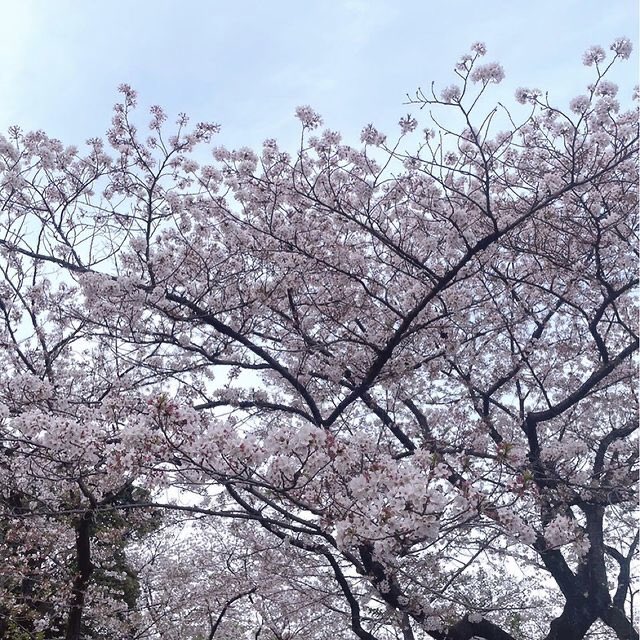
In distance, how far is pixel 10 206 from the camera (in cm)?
623

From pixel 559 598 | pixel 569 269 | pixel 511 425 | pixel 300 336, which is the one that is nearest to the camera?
pixel 569 269

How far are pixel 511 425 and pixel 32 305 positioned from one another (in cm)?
545

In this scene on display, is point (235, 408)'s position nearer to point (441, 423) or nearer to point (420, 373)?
point (420, 373)

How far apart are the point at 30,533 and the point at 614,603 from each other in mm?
6440

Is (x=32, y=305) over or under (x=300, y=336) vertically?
over

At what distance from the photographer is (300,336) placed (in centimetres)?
627

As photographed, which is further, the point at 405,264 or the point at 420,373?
the point at 420,373

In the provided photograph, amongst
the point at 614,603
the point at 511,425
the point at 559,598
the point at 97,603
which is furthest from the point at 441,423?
the point at 97,603

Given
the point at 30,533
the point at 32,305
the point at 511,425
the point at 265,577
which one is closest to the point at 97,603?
the point at 30,533

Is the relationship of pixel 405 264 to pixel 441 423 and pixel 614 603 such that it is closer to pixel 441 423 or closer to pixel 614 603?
pixel 441 423

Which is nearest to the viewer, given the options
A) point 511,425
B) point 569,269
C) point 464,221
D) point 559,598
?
point 464,221

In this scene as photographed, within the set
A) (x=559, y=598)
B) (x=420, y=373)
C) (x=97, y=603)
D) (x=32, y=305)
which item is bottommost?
(x=559, y=598)

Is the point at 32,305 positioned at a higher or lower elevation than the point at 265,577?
higher

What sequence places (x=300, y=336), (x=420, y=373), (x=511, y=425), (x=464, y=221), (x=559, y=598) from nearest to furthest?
(x=464, y=221) → (x=300, y=336) → (x=420, y=373) → (x=511, y=425) → (x=559, y=598)
